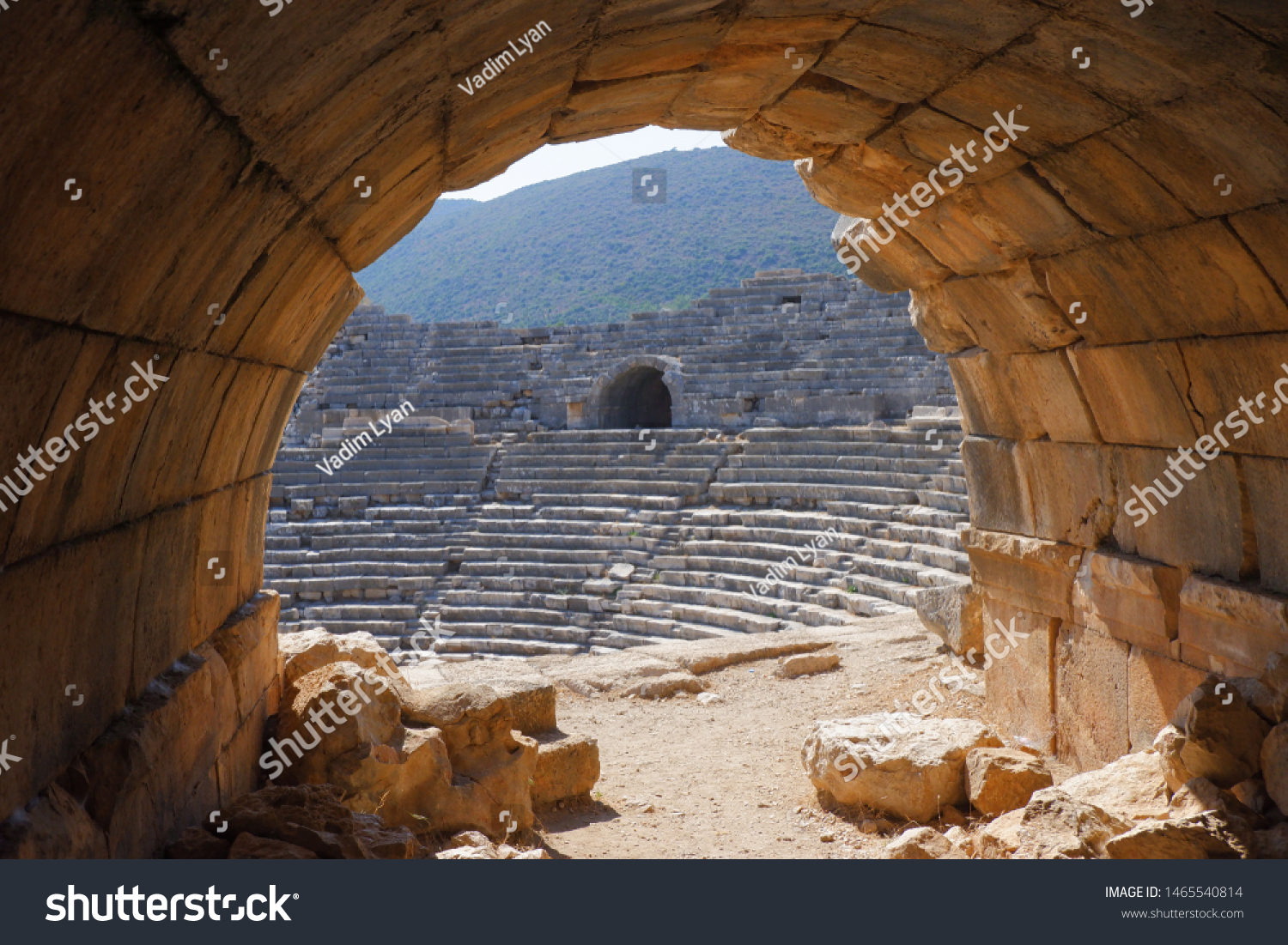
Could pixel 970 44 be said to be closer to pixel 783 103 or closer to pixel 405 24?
pixel 783 103

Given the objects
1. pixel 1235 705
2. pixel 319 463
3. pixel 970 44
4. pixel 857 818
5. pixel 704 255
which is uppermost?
pixel 704 255

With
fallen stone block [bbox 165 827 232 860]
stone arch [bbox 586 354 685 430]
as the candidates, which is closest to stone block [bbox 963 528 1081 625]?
fallen stone block [bbox 165 827 232 860]

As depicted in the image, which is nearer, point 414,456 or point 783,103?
point 783,103

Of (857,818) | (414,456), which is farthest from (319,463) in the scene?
(857,818)

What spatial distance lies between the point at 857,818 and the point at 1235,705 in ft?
6.69

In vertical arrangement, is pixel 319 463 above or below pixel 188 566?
above

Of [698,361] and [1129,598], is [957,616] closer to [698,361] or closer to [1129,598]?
[1129,598]

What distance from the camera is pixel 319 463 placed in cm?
1759

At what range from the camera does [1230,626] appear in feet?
13.7

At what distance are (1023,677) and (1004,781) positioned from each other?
1177mm

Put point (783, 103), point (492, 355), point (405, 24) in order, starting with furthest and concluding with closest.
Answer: point (492, 355), point (783, 103), point (405, 24)

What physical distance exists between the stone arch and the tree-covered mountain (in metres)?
29.6

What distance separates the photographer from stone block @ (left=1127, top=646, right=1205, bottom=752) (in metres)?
4.57

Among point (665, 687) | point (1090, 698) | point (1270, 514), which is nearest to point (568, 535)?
point (665, 687)
